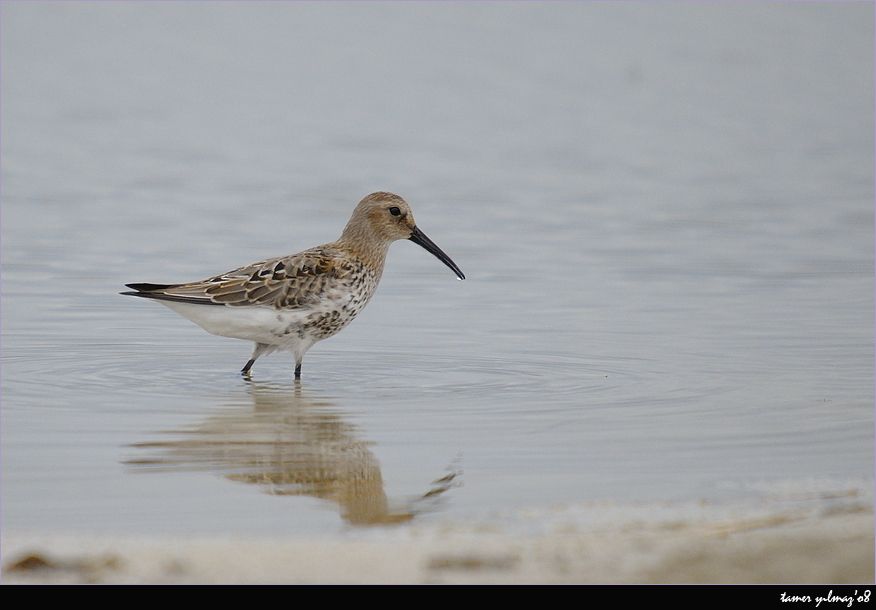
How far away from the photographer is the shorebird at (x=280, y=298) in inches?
323

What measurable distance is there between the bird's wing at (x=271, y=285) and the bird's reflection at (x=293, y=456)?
1016mm

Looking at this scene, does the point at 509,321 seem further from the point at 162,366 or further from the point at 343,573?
the point at 343,573

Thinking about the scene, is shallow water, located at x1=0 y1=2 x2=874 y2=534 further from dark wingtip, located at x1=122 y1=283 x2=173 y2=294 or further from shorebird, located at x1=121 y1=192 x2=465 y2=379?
dark wingtip, located at x1=122 y1=283 x2=173 y2=294

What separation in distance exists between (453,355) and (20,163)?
350 inches

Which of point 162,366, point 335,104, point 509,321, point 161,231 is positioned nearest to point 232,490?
point 162,366

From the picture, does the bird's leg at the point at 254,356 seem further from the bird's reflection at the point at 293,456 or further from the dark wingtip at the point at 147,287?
the bird's reflection at the point at 293,456

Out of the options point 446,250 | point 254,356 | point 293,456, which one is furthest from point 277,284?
point 446,250

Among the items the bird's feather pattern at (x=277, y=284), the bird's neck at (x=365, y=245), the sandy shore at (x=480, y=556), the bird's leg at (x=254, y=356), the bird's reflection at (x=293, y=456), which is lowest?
the sandy shore at (x=480, y=556)

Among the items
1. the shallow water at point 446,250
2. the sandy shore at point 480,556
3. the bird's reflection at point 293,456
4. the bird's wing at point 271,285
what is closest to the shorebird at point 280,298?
the bird's wing at point 271,285

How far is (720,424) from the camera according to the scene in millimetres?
6883

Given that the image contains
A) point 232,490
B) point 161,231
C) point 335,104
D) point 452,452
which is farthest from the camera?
point 335,104

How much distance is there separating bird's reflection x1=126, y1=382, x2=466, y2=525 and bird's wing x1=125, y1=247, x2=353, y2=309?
40.0 inches

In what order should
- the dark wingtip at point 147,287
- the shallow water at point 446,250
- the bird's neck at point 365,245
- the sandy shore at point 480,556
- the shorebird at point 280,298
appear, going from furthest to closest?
the bird's neck at point 365,245 < the shorebird at point 280,298 < the dark wingtip at point 147,287 < the shallow water at point 446,250 < the sandy shore at point 480,556

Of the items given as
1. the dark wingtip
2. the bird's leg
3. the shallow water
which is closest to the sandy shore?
the shallow water
